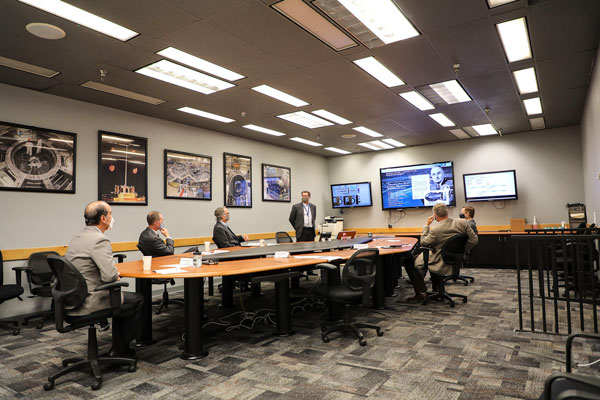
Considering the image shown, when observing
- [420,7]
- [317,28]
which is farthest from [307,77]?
[420,7]

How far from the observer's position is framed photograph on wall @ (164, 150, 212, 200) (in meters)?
6.59

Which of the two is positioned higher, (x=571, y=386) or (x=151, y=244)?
(x=151, y=244)

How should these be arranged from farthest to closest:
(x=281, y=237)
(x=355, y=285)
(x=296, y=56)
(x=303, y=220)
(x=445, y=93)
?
(x=303, y=220)
(x=281, y=237)
(x=445, y=93)
(x=296, y=56)
(x=355, y=285)

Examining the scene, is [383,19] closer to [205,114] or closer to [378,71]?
[378,71]

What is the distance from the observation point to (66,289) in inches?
103

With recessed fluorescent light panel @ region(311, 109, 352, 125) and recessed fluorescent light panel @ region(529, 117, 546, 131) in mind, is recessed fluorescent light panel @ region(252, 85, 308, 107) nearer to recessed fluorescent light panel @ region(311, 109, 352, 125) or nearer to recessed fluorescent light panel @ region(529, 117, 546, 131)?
recessed fluorescent light panel @ region(311, 109, 352, 125)

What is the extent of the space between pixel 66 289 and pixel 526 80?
19.4ft

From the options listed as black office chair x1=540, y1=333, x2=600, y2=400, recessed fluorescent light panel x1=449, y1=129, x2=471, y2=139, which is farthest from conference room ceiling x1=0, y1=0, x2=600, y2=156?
black office chair x1=540, y1=333, x2=600, y2=400

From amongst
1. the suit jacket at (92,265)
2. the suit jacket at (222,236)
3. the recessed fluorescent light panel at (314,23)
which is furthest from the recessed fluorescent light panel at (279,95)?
the suit jacket at (92,265)

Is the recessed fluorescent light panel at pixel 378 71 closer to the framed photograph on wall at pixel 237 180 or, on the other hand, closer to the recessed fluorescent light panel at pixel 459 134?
the recessed fluorescent light panel at pixel 459 134

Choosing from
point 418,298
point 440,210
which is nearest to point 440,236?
point 440,210

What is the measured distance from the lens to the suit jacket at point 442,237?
4582mm

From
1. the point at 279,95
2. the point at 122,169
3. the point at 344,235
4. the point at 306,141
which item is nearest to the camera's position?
the point at 279,95

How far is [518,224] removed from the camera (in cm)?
809
